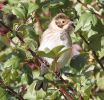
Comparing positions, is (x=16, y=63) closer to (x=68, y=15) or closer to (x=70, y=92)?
(x=70, y=92)

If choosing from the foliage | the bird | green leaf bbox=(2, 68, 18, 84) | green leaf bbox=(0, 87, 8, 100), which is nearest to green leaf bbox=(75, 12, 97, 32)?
the foliage

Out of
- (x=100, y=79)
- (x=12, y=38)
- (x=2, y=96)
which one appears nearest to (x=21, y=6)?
(x=12, y=38)

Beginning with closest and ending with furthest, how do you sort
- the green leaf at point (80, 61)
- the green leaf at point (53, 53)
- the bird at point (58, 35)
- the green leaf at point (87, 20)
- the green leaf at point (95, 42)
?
1. the green leaf at point (53, 53)
2. the green leaf at point (87, 20)
3. the green leaf at point (95, 42)
4. the green leaf at point (80, 61)
5. the bird at point (58, 35)

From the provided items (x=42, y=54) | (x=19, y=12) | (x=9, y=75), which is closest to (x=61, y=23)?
(x=19, y=12)

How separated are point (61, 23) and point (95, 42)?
0.86 m

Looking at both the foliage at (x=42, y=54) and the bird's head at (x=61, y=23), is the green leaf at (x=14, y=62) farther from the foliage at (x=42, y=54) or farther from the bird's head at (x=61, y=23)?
the bird's head at (x=61, y=23)

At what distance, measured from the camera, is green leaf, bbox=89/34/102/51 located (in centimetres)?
332

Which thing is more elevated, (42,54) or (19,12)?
(19,12)

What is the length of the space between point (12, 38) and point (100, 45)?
58 centimetres

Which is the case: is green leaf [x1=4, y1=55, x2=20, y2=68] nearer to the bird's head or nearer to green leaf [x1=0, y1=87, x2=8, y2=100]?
green leaf [x1=0, y1=87, x2=8, y2=100]

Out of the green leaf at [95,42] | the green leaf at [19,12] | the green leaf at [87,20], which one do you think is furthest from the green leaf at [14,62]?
the green leaf at [95,42]

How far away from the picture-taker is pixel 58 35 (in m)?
4.15

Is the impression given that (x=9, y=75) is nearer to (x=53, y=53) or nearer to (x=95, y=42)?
(x=53, y=53)

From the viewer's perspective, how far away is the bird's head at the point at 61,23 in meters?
3.86
